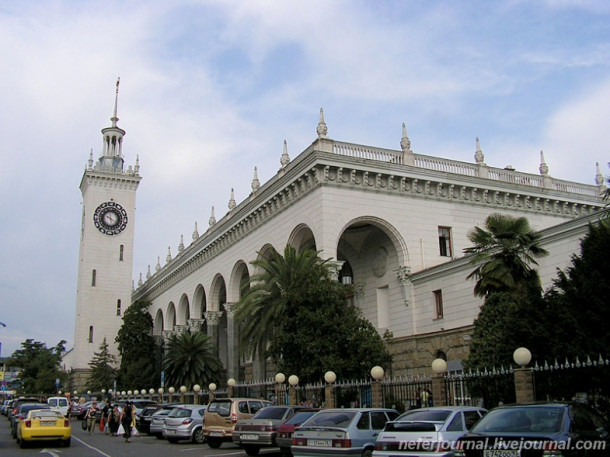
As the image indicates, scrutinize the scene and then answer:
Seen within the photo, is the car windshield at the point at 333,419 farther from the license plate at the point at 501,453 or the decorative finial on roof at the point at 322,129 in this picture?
the decorative finial on roof at the point at 322,129

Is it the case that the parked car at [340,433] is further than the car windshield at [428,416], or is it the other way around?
the parked car at [340,433]

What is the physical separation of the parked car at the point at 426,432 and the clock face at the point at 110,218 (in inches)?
2514

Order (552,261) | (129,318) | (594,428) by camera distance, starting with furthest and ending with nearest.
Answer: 1. (129,318)
2. (552,261)
3. (594,428)

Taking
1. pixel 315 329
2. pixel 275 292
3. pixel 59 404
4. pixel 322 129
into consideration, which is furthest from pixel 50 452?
pixel 59 404

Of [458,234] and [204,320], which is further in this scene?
[204,320]

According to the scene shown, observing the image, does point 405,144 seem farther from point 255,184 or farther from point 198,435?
point 198,435

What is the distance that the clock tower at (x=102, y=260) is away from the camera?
68938mm

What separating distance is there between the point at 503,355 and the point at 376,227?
45.4ft

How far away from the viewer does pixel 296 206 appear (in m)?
31.8

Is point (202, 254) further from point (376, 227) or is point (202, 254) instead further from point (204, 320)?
point (376, 227)

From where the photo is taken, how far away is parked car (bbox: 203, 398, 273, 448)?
19.9 meters

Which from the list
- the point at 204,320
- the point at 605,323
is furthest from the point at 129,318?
the point at 605,323

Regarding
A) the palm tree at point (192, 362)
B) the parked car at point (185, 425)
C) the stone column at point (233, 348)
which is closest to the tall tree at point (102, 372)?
the palm tree at point (192, 362)

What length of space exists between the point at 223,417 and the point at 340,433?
26.1 ft
